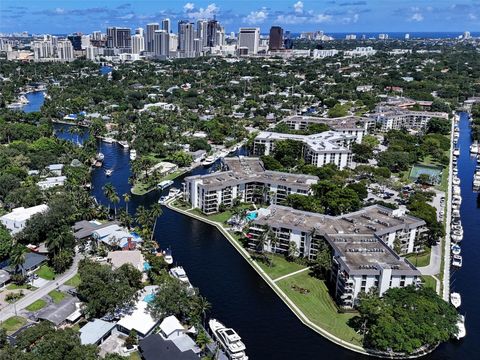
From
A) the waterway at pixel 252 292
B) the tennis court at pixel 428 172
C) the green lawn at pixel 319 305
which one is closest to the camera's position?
the waterway at pixel 252 292

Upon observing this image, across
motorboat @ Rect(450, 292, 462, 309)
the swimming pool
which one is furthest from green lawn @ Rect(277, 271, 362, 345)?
the swimming pool

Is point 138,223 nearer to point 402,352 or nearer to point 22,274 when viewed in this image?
point 22,274

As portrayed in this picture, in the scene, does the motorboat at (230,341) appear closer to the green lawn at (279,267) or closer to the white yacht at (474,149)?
the green lawn at (279,267)

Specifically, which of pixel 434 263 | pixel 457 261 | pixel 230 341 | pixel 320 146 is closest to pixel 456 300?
pixel 434 263

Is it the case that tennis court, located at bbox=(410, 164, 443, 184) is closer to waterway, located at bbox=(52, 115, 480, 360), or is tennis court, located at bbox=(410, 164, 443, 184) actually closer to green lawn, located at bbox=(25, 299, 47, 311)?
waterway, located at bbox=(52, 115, 480, 360)

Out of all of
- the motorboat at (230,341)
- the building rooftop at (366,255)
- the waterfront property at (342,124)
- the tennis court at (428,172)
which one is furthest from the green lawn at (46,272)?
the waterfront property at (342,124)

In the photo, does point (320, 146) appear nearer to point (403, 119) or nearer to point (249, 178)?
point (249, 178)
